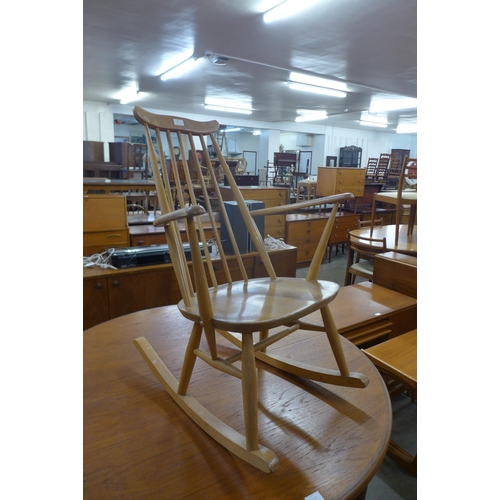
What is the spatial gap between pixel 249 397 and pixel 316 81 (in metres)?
6.33

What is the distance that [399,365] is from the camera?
1.58 m

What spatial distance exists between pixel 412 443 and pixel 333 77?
5585 millimetres

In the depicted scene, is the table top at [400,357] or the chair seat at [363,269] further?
the chair seat at [363,269]

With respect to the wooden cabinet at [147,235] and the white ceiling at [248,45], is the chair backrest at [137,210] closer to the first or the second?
the wooden cabinet at [147,235]

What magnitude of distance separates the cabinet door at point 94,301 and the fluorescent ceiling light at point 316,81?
484 cm

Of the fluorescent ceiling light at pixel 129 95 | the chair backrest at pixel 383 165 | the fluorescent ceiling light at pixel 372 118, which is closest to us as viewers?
the fluorescent ceiling light at pixel 129 95

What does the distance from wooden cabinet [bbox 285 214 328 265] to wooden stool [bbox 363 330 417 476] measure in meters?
3.18

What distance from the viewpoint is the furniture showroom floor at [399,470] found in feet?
4.79

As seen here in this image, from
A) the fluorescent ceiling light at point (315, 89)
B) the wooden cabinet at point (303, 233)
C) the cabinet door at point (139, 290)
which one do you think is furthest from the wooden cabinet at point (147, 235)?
the fluorescent ceiling light at point (315, 89)

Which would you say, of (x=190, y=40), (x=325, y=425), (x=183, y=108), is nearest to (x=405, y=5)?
(x=190, y=40)

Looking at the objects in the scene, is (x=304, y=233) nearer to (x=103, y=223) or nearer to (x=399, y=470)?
(x=103, y=223)

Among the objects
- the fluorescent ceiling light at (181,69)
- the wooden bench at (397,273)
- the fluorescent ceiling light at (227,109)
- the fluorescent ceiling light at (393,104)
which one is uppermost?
the fluorescent ceiling light at (227,109)

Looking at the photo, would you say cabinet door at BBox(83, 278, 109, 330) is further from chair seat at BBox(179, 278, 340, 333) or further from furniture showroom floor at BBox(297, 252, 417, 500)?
furniture showroom floor at BBox(297, 252, 417, 500)
